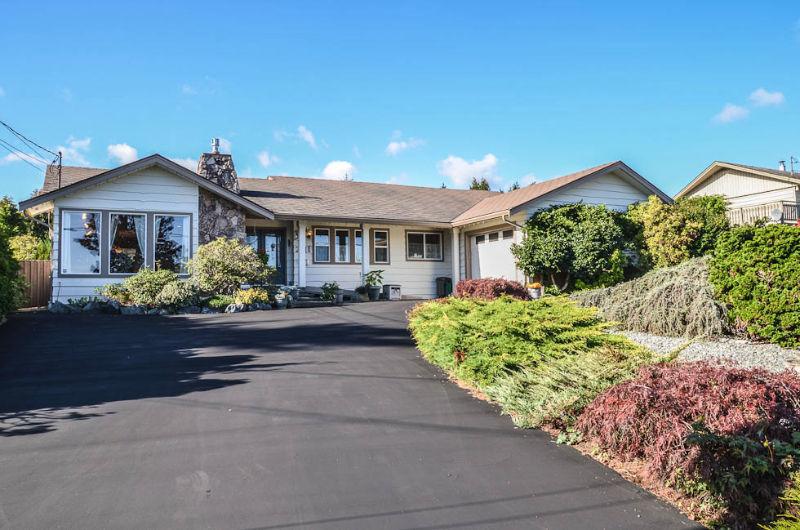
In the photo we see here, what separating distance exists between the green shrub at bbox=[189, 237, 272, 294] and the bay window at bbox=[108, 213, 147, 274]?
164 cm

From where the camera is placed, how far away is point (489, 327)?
6469 mm

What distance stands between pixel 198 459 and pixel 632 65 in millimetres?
14636

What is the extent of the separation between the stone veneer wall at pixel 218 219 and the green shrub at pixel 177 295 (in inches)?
93.2

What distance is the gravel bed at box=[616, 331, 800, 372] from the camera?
22.3ft

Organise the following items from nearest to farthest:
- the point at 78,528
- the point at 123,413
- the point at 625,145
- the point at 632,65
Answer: the point at 78,528 < the point at 123,413 < the point at 632,65 < the point at 625,145

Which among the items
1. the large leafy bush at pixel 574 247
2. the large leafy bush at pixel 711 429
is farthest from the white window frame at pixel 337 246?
the large leafy bush at pixel 711 429

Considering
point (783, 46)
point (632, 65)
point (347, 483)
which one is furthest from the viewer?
point (632, 65)

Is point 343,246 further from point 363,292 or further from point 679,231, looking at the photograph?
point 679,231

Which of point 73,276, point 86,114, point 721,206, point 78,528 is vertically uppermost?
point 86,114

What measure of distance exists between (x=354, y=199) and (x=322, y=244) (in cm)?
246

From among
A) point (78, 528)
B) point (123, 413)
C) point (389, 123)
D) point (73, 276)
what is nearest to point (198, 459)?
point (78, 528)

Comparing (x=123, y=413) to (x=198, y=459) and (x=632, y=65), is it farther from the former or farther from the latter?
(x=632, y=65)

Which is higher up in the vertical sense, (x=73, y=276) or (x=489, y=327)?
(x=73, y=276)

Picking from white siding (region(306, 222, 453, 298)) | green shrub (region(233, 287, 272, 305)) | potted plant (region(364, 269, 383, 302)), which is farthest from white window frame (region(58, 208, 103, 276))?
potted plant (region(364, 269, 383, 302))
